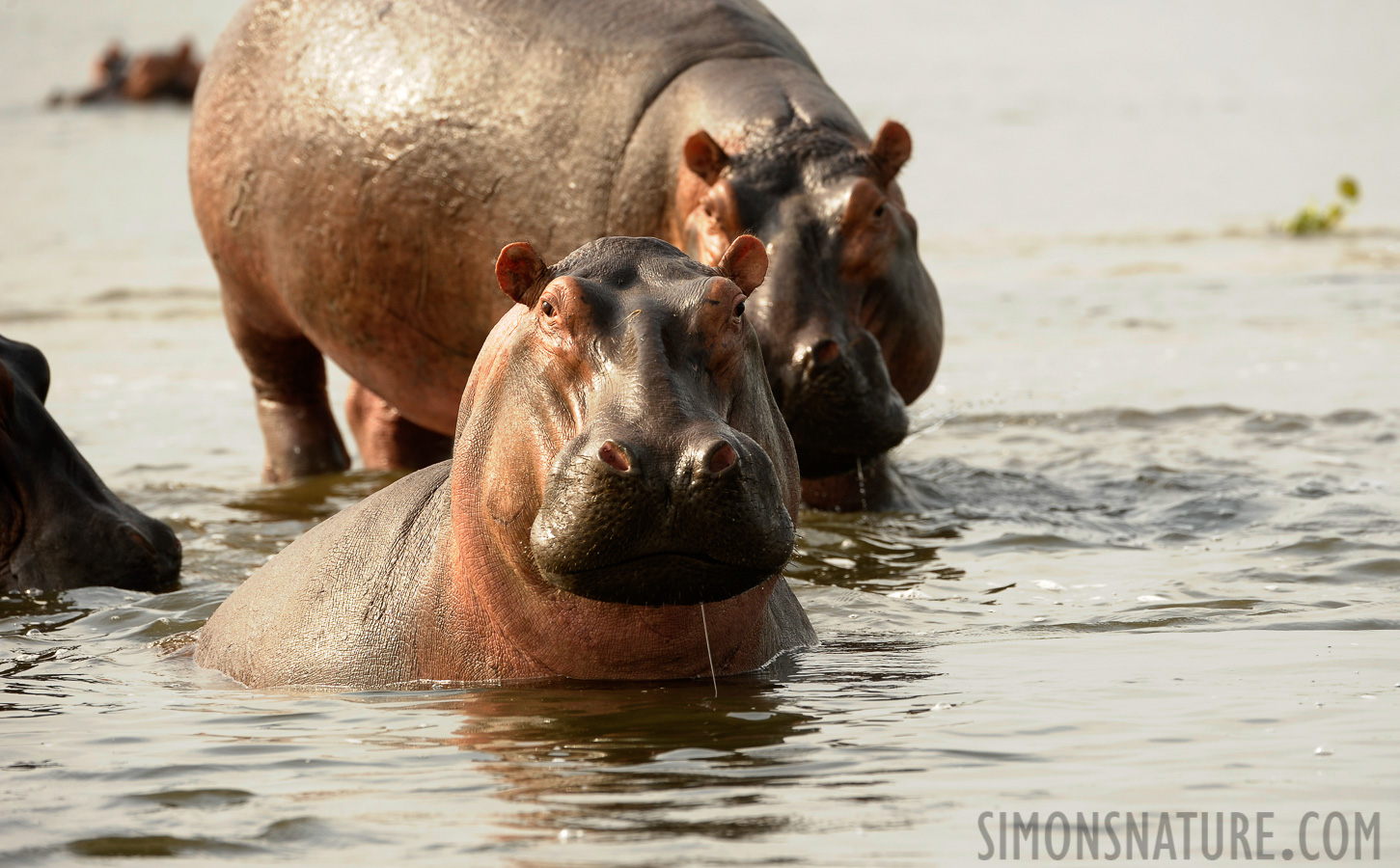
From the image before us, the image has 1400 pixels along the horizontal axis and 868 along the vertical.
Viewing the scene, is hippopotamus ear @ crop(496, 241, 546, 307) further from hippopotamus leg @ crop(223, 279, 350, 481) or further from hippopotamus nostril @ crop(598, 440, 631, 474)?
hippopotamus leg @ crop(223, 279, 350, 481)

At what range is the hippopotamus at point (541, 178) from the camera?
6.47 meters

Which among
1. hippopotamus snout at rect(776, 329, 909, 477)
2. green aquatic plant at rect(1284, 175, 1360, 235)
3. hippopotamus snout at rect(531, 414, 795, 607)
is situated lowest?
green aquatic plant at rect(1284, 175, 1360, 235)

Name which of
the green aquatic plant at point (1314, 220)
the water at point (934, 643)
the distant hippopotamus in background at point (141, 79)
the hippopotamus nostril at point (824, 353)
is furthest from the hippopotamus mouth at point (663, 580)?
the distant hippopotamus in background at point (141, 79)

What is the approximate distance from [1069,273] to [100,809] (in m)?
14.6

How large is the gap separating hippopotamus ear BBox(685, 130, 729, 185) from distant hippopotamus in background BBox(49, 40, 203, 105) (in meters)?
37.3

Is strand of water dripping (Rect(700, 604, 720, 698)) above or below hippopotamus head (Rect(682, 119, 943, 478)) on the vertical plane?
below

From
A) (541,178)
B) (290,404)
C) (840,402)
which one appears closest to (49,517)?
(541,178)

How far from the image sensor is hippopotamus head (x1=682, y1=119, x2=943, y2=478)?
626cm

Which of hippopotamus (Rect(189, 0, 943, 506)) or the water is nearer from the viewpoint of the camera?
the water

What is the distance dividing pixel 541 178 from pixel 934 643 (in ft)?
8.67

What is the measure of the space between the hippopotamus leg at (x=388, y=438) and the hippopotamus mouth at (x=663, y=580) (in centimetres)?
518

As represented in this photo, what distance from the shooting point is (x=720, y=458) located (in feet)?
12.3

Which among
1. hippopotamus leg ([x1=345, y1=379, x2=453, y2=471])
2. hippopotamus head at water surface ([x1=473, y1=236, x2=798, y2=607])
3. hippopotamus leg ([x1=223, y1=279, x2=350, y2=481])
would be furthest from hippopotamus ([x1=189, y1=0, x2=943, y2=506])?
hippopotamus head at water surface ([x1=473, y1=236, x2=798, y2=607])

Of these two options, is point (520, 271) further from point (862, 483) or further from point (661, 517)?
point (862, 483)
